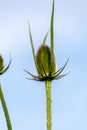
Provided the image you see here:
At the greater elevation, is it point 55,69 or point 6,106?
point 55,69

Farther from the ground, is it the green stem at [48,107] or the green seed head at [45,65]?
the green seed head at [45,65]

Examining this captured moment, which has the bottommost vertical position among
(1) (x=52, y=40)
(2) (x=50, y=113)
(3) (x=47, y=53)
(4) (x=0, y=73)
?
(4) (x=0, y=73)

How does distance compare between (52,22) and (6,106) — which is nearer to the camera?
(52,22)

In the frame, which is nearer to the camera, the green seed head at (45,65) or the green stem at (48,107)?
the green stem at (48,107)

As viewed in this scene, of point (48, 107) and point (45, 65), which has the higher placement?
point (45, 65)

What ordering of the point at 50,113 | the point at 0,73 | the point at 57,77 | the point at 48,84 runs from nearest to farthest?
the point at 50,113 < the point at 48,84 < the point at 57,77 < the point at 0,73

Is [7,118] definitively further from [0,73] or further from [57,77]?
[0,73]

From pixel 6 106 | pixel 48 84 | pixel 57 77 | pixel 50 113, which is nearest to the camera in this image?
pixel 50 113

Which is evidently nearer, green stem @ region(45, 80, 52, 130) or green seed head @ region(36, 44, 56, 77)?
green stem @ region(45, 80, 52, 130)

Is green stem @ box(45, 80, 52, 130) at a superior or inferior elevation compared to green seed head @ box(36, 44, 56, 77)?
inferior

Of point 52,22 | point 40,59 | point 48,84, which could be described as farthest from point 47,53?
point 52,22

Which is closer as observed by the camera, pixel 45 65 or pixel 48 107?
pixel 48 107
